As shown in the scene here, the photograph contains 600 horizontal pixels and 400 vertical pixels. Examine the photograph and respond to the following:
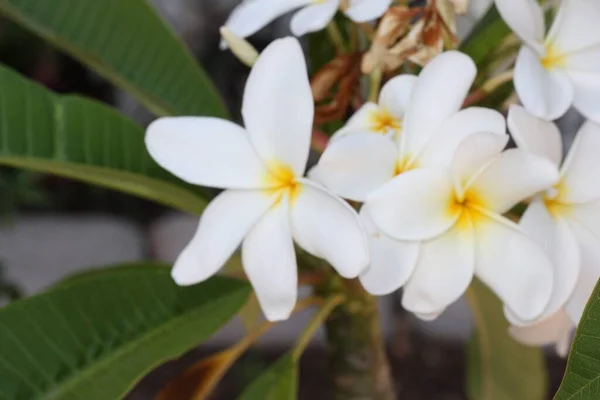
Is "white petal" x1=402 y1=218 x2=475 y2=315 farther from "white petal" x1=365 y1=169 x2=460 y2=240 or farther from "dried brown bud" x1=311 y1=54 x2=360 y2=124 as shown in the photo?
"dried brown bud" x1=311 y1=54 x2=360 y2=124

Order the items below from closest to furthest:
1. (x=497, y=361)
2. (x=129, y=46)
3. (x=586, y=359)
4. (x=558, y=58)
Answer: (x=586, y=359) < (x=558, y=58) < (x=129, y=46) < (x=497, y=361)

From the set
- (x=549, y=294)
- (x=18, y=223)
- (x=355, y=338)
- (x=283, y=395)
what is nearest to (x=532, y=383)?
(x=355, y=338)

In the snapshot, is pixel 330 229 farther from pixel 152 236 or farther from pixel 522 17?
pixel 152 236

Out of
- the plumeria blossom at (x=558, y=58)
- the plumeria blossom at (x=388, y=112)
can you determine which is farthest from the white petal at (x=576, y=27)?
the plumeria blossom at (x=388, y=112)

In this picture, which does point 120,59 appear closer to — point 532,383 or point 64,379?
point 64,379

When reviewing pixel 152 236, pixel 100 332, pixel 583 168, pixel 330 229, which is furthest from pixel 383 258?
pixel 152 236
